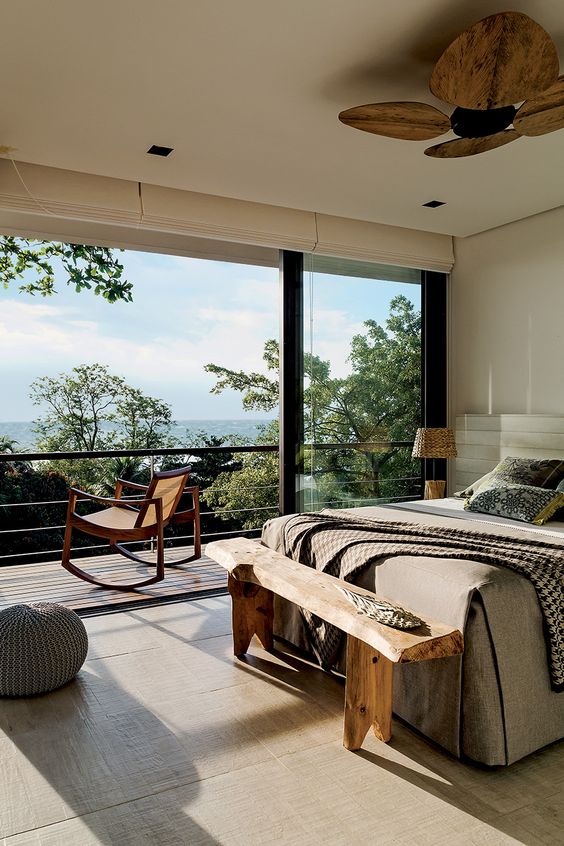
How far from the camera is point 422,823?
191cm

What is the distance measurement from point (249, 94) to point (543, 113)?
1197mm

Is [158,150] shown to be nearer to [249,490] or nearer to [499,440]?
[499,440]

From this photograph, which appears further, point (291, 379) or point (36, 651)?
point (291, 379)

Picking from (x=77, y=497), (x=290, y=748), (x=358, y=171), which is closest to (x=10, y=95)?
(x=358, y=171)

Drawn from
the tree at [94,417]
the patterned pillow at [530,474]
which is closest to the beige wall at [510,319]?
the patterned pillow at [530,474]

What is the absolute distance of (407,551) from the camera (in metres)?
2.68

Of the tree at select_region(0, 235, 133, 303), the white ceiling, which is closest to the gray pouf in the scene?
the white ceiling

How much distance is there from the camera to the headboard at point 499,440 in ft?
14.6

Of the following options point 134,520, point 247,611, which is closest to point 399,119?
point 247,611

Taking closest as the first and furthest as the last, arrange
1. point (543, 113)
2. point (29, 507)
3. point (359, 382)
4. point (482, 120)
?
point (543, 113), point (482, 120), point (359, 382), point (29, 507)

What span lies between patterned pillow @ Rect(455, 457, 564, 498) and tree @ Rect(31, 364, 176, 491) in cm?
481

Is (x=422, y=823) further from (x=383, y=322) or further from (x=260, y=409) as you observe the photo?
(x=260, y=409)

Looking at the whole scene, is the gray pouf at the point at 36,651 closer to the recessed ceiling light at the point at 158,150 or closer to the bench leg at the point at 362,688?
the bench leg at the point at 362,688

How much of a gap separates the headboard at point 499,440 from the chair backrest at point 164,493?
2182mm
